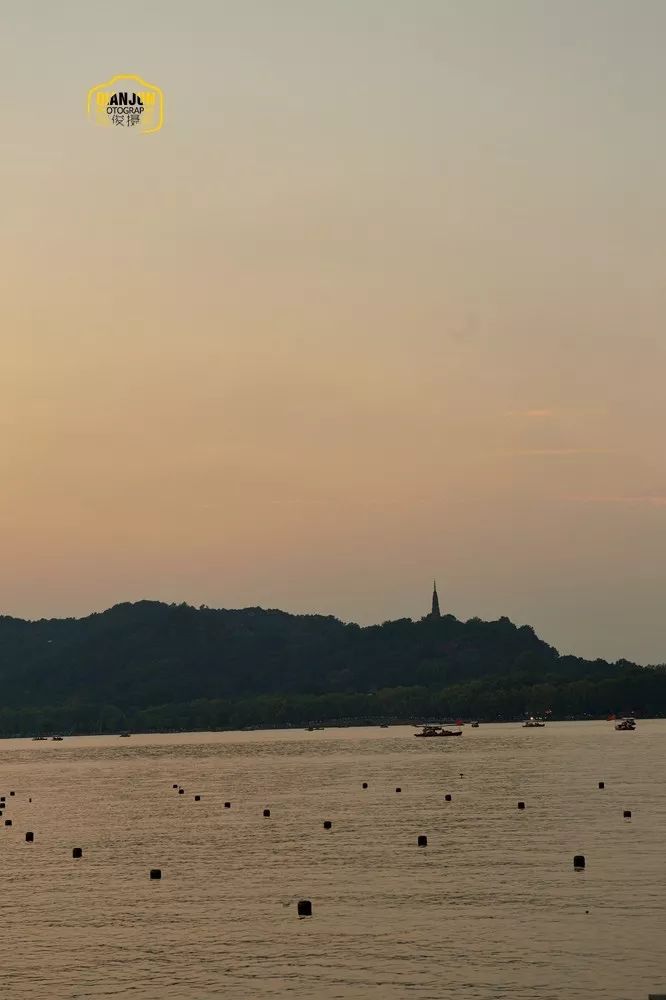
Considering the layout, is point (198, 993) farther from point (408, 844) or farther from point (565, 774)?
point (565, 774)

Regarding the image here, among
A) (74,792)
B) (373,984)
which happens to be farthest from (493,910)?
(74,792)

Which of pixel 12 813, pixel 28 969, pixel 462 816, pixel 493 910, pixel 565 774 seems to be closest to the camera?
pixel 28 969

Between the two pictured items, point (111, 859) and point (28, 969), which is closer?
point (28, 969)

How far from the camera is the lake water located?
176ft

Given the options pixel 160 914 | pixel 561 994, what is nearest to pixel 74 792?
pixel 160 914

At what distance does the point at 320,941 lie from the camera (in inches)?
2397

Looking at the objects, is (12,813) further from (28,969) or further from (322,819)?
(28,969)

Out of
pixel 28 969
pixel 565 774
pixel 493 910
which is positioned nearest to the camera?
pixel 28 969

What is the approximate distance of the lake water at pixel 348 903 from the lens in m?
53.7

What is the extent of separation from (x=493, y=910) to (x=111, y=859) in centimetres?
3751

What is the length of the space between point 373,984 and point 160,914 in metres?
20.5

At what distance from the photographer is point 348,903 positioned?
232 ft

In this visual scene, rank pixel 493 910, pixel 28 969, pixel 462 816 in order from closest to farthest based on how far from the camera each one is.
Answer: pixel 28 969 < pixel 493 910 < pixel 462 816

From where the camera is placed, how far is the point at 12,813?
145875 mm
